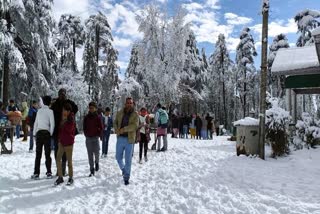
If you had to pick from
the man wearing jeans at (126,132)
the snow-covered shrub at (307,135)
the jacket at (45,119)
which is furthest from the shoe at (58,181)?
the snow-covered shrub at (307,135)

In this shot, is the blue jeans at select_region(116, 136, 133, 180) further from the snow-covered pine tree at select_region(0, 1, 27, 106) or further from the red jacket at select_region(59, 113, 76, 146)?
the snow-covered pine tree at select_region(0, 1, 27, 106)

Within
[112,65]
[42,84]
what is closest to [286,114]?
[42,84]

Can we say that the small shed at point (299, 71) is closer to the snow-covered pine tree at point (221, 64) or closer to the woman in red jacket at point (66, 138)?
the woman in red jacket at point (66, 138)

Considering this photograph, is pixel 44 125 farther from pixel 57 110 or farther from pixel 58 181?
pixel 58 181

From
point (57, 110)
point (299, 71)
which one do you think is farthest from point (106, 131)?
point (299, 71)

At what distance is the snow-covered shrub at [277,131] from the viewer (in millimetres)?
11875

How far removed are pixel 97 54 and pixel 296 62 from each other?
71.9 feet

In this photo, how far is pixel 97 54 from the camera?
34.5m

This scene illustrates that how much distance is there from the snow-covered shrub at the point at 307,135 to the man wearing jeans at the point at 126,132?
7358mm

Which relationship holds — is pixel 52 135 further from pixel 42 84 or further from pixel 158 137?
pixel 42 84

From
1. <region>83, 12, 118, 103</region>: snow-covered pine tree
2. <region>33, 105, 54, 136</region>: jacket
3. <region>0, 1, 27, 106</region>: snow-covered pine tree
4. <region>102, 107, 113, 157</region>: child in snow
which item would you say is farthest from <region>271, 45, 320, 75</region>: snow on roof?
<region>83, 12, 118, 103</region>: snow-covered pine tree

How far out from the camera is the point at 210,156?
12.8 meters

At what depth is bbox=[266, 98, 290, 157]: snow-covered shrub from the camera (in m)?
11.9

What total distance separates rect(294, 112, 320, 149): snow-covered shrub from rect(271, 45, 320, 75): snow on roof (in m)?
2.97
